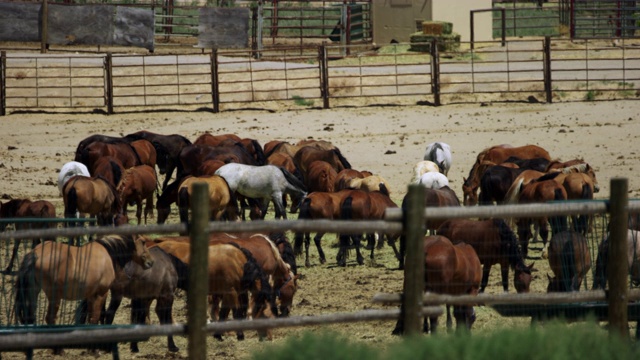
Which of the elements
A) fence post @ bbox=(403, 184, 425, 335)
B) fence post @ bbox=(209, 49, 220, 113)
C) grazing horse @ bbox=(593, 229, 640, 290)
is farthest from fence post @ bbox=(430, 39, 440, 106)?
fence post @ bbox=(403, 184, 425, 335)

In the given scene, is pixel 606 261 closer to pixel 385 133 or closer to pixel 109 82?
pixel 385 133

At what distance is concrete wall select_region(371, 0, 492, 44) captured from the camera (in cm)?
3706

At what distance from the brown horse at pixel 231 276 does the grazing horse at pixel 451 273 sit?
4.40 feet

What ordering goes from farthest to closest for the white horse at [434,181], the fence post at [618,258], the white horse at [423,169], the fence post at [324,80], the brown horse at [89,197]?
the fence post at [324,80]
the white horse at [423,169]
the white horse at [434,181]
the brown horse at [89,197]
the fence post at [618,258]

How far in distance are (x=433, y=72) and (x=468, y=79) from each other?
1746 millimetres

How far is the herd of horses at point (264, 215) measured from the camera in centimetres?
876

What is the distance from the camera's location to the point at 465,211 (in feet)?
21.5

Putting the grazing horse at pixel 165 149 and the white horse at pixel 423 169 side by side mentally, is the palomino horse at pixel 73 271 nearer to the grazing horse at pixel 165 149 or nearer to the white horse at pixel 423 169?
the white horse at pixel 423 169

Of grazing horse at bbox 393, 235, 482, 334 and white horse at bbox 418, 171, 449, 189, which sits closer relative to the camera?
grazing horse at bbox 393, 235, 482, 334

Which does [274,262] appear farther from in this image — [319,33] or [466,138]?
[319,33]

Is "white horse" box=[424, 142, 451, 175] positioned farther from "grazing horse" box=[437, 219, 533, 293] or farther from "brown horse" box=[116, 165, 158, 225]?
"grazing horse" box=[437, 219, 533, 293]

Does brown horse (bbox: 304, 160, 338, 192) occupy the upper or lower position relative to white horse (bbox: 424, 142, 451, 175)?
lower

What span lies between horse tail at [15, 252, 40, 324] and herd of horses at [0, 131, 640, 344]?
1.0 inches

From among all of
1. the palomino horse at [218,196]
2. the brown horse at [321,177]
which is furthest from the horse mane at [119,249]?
the brown horse at [321,177]
